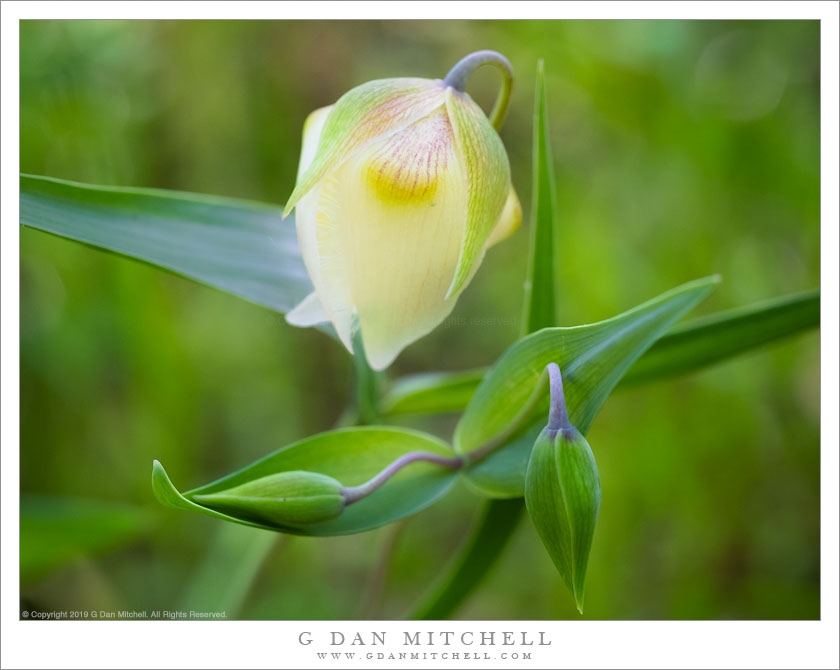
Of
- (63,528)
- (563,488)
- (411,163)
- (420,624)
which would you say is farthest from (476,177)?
(63,528)

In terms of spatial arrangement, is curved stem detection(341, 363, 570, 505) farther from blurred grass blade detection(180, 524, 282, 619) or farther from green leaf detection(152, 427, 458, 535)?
blurred grass blade detection(180, 524, 282, 619)

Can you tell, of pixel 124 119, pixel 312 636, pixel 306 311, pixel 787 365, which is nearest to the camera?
pixel 306 311

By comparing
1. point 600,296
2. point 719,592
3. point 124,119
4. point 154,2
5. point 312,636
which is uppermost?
point 154,2

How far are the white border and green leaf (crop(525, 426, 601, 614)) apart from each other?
0.87 feet

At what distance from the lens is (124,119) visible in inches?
39.3

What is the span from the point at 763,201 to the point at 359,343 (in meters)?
0.75

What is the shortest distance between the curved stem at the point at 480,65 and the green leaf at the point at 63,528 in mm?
549

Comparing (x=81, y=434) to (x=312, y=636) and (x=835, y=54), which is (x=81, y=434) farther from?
(x=835, y=54)

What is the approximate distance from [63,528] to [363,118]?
0.58 metres

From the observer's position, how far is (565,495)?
1.44ft

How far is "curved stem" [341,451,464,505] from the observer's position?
1.62ft

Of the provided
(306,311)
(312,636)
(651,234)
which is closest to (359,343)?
(306,311)

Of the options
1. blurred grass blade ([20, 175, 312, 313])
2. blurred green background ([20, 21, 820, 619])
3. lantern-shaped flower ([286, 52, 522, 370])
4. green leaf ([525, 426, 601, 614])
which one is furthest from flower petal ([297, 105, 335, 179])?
blurred green background ([20, 21, 820, 619])

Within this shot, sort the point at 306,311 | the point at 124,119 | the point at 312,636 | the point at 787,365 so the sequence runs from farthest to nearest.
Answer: the point at 787,365 → the point at 124,119 → the point at 312,636 → the point at 306,311
